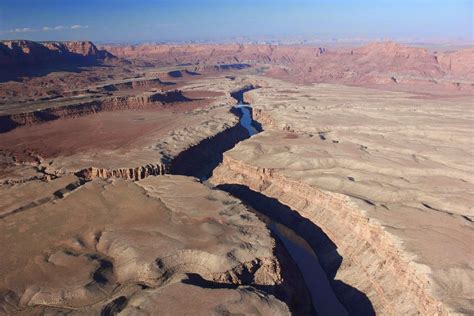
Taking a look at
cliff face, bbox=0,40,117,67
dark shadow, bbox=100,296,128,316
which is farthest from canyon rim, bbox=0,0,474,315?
→ cliff face, bbox=0,40,117,67

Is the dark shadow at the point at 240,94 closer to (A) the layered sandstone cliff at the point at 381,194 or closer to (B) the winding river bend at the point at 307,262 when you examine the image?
(A) the layered sandstone cliff at the point at 381,194

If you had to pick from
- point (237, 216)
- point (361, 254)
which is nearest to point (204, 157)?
point (237, 216)

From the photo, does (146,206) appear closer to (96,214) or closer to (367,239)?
(96,214)

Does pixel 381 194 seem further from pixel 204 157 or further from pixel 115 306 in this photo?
pixel 204 157

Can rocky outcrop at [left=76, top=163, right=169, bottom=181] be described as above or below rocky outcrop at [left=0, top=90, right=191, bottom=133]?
below

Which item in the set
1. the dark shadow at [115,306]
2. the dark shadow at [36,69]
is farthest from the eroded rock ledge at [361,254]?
the dark shadow at [36,69]

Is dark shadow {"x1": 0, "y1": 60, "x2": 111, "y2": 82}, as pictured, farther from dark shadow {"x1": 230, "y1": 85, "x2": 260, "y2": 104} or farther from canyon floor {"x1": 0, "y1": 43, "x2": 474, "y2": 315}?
dark shadow {"x1": 230, "y1": 85, "x2": 260, "y2": 104}

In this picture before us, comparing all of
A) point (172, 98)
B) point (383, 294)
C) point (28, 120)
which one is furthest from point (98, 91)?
point (383, 294)

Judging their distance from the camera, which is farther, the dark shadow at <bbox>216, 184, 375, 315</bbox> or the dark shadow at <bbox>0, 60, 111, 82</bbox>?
the dark shadow at <bbox>0, 60, 111, 82</bbox>
